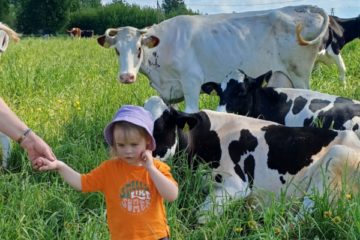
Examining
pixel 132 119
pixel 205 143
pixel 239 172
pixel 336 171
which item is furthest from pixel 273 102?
pixel 132 119

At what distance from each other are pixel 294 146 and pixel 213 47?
10.5ft

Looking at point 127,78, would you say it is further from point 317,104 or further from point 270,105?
point 317,104

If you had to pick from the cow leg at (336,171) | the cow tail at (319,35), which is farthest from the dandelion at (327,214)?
the cow tail at (319,35)

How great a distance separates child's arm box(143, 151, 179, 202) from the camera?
2910 millimetres

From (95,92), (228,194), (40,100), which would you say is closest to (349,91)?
(95,92)

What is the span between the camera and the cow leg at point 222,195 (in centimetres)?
404

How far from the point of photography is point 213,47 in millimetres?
7828

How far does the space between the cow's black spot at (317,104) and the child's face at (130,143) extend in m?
3.67

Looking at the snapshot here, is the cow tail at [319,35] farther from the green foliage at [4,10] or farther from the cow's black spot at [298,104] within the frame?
the green foliage at [4,10]

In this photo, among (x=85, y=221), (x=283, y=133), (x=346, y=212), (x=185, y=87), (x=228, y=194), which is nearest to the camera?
(x=346, y=212)

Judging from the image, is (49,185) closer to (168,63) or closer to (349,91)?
(168,63)

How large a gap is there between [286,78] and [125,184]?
211 inches

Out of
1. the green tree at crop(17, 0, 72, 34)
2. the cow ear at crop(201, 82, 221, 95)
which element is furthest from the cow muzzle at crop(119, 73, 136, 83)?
the green tree at crop(17, 0, 72, 34)

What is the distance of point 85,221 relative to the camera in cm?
406
